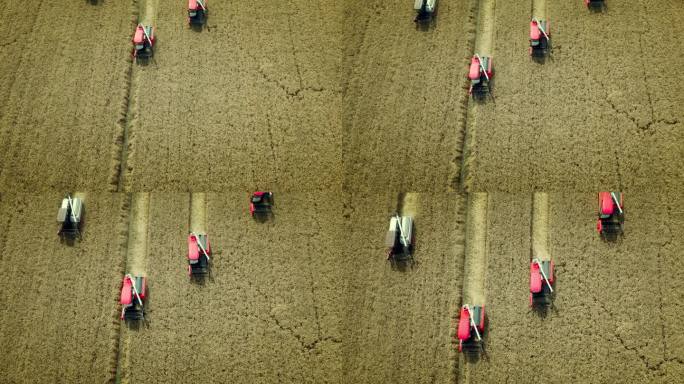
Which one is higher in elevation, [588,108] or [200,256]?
[588,108]

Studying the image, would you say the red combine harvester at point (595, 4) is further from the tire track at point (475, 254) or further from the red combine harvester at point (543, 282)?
the red combine harvester at point (543, 282)

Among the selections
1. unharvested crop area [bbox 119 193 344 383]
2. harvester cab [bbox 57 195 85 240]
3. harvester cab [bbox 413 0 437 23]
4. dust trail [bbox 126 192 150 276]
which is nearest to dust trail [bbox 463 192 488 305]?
unharvested crop area [bbox 119 193 344 383]

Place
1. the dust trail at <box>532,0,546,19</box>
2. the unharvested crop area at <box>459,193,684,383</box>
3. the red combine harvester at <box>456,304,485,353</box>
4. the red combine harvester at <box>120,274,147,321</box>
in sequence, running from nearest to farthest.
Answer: the unharvested crop area at <box>459,193,684,383</box>
the red combine harvester at <box>456,304,485,353</box>
the red combine harvester at <box>120,274,147,321</box>
the dust trail at <box>532,0,546,19</box>

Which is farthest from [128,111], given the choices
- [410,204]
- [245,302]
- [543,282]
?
[543,282]

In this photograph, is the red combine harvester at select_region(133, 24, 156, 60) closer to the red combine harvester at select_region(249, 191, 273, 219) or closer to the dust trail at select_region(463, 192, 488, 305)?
the red combine harvester at select_region(249, 191, 273, 219)

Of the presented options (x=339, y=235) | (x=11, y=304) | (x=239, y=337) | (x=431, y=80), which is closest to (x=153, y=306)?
(x=239, y=337)

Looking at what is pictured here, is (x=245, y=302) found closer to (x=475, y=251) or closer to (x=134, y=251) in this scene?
(x=134, y=251)

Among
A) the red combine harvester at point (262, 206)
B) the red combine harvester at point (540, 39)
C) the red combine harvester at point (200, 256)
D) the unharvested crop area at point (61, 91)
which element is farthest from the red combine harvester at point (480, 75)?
the unharvested crop area at point (61, 91)
